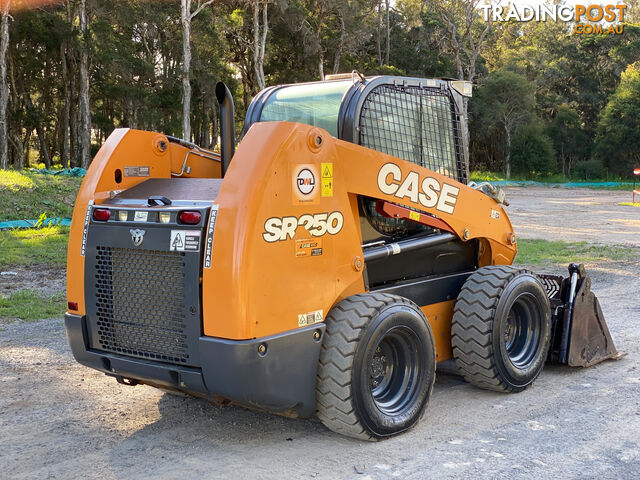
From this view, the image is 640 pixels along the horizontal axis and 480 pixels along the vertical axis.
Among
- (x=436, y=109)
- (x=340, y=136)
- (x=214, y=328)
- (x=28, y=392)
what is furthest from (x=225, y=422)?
(x=436, y=109)

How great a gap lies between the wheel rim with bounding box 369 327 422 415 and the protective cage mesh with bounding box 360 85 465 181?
4.48ft

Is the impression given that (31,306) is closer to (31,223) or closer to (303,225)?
(303,225)

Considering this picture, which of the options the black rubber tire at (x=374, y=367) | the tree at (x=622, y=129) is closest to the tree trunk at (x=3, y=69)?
the black rubber tire at (x=374, y=367)

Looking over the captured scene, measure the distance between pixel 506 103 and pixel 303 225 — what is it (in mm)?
49796

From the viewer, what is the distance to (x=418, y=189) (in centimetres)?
497

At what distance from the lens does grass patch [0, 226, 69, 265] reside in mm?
12492

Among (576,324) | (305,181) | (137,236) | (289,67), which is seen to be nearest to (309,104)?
(305,181)

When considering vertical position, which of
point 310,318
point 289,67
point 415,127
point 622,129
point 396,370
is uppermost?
point 289,67

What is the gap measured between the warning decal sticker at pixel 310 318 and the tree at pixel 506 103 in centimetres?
4846

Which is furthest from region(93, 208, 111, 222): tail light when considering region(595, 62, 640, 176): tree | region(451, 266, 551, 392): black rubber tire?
region(595, 62, 640, 176): tree

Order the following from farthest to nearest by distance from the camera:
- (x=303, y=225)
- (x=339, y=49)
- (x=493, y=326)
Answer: (x=339, y=49), (x=493, y=326), (x=303, y=225)

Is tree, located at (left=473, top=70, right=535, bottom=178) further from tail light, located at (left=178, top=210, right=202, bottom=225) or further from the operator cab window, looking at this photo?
tail light, located at (left=178, top=210, right=202, bottom=225)

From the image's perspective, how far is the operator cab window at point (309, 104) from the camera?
5059mm

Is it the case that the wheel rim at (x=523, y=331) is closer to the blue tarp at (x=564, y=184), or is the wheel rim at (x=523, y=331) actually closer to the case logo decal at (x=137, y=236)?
the case logo decal at (x=137, y=236)
